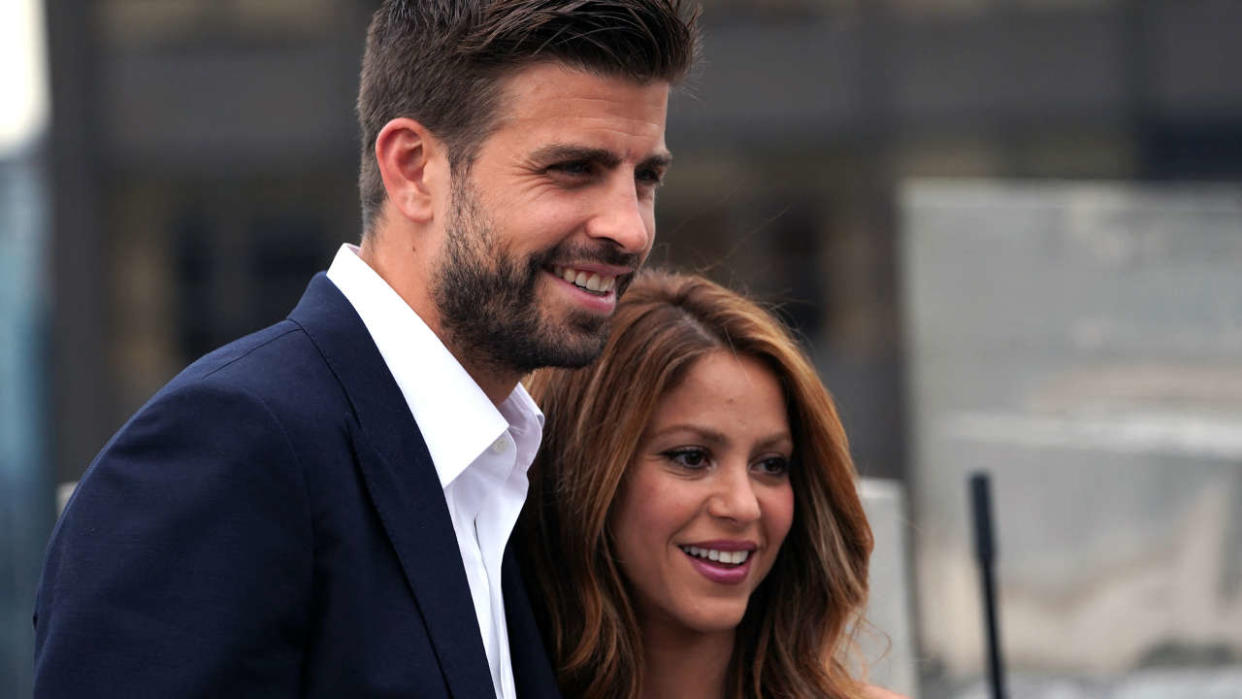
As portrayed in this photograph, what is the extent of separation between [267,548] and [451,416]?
0.48 metres

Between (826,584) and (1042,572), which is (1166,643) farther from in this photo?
(826,584)

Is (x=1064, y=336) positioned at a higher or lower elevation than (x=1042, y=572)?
higher

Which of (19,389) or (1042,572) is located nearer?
A: (1042,572)

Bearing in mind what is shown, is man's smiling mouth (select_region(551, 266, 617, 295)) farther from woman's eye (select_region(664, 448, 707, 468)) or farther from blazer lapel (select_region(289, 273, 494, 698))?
woman's eye (select_region(664, 448, 707, 468))

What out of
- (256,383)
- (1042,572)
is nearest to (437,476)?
(256,383)

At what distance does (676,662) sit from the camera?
3.46 m

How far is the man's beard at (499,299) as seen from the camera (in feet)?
8.49

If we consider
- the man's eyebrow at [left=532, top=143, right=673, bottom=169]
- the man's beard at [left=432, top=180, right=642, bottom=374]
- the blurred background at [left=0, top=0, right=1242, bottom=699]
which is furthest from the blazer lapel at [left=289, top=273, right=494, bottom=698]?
the blurred background at [left=0, top=0, right=1242, bottom=699]

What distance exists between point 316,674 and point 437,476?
1.28 feet

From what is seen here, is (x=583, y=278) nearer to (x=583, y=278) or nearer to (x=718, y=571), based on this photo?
(x=583, y=278)

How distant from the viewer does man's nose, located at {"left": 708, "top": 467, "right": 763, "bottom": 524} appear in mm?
3268

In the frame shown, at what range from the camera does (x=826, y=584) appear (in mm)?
3482

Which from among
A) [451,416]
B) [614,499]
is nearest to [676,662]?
[614,499]

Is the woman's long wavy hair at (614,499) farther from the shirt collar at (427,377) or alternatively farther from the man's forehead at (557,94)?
the man's forehead at (557,94)
